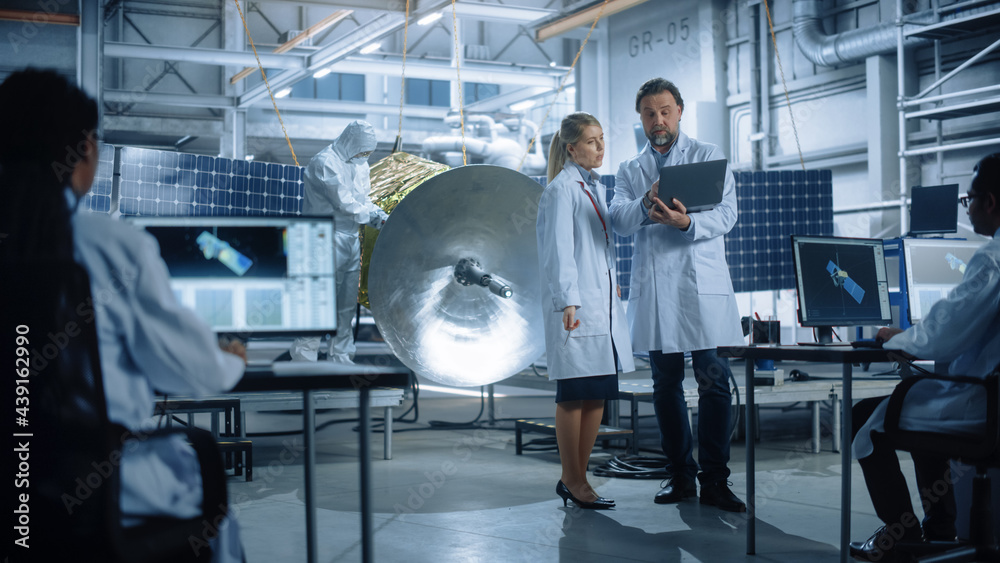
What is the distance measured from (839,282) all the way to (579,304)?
37.4 inches

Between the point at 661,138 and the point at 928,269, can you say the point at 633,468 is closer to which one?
the point at 661,138

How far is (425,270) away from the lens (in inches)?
163

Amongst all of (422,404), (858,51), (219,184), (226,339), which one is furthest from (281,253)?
(858,51)

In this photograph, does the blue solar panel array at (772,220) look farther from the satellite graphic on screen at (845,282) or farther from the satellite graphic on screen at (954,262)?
the satellite graphic on screen at (845,282)

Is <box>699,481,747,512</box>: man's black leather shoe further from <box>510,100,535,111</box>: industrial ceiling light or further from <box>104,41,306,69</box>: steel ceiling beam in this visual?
<box>510,100,535,111</box>: industrial ceiling light

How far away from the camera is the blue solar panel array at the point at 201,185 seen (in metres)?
5.19

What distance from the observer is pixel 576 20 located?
11.1m

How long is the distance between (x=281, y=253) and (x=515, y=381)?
437cm

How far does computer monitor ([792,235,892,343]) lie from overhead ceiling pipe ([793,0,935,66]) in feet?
24.0

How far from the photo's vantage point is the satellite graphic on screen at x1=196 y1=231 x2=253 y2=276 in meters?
1.93

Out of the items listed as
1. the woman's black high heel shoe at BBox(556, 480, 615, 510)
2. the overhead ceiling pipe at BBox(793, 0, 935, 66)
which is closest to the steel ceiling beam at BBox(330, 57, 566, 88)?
the overhead ceiling pipe at BBox(793, 0, 935, 66)

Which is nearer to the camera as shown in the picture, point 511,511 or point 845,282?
point 845,282

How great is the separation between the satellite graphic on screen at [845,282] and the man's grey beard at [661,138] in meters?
0.91

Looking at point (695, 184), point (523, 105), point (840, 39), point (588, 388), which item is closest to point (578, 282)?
point (588, 388)
